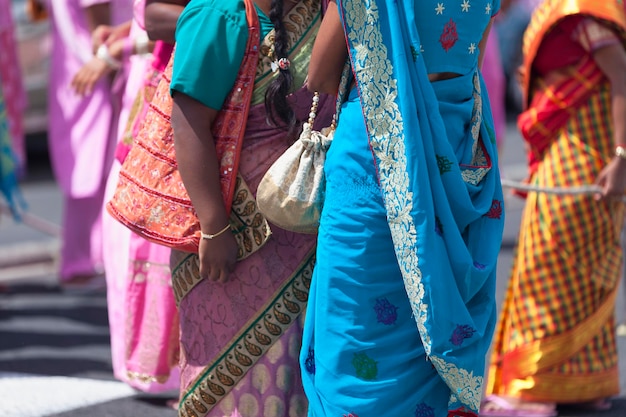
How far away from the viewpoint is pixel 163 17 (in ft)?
11.4

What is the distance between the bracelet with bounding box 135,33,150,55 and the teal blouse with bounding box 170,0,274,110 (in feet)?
4.15

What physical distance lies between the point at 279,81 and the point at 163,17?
0.61m

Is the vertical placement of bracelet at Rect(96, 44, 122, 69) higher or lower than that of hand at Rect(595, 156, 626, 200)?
higher

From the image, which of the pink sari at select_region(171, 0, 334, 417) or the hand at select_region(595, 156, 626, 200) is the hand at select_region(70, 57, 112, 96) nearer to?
the pink sari at select_region(171, 0, 334, 417)

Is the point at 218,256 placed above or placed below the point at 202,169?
below

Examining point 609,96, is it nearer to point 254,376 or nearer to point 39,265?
point 254,376

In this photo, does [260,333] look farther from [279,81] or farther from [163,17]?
[163,17]

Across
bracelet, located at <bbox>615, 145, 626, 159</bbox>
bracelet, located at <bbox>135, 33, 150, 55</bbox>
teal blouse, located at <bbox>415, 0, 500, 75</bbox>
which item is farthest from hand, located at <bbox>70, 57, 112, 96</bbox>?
teal blouse, located at <bbox>415, 0, 500, 75</bbox>

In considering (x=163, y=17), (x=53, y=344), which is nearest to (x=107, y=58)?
(x=163, y=17)

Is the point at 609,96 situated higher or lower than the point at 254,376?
higher

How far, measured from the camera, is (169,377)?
408 centimetres

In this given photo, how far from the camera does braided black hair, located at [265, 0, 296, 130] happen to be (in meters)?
3.02

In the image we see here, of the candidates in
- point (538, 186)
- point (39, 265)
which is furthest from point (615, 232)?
point (39, 265)

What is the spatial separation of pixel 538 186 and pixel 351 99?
1.71 meters
